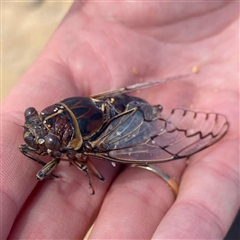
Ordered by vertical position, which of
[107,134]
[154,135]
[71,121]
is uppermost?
[71,121]

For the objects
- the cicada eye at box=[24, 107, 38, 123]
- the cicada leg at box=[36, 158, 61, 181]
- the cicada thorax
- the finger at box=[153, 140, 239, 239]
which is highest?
the cicada eye at box=[24, 107, 38, 123]

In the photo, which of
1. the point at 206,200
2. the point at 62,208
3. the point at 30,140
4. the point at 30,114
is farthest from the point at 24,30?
the point at 206,200

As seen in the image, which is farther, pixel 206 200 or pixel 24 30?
pixel 24 30

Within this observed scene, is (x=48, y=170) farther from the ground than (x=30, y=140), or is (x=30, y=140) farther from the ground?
(x=30, y=140)

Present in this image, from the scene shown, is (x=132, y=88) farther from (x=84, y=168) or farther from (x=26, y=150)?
(x=26, y=150)

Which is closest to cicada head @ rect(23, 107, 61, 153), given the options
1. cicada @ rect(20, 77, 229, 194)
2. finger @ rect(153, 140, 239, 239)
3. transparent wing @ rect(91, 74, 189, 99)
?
cicada @ rect(20, 77, 229, 194)

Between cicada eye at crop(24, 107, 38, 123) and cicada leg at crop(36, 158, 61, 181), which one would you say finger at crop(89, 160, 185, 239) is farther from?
cicada eye at crop(24, 107, 38, 123)

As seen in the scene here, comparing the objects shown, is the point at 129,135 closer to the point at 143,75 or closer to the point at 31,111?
the point at 31,111
